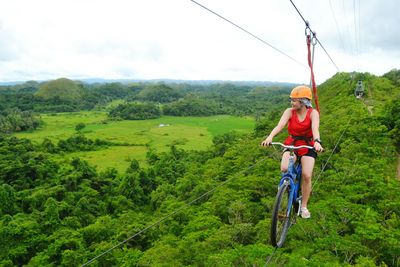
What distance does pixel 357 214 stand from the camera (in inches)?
460

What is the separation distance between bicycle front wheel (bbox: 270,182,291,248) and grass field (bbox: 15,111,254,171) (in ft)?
137

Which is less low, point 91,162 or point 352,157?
point 352,157

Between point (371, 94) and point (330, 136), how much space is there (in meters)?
17.6

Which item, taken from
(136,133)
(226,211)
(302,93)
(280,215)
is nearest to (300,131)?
(302,93)

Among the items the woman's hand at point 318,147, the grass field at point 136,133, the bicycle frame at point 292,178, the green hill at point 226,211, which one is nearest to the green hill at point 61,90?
the grass field at point 136,133

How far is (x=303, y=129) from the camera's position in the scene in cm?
508

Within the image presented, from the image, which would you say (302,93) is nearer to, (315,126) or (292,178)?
(315,126)

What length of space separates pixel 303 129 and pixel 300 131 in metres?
0.05

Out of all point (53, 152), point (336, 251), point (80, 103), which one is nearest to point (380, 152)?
point (336, 251)

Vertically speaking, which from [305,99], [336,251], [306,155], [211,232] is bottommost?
[211,232]

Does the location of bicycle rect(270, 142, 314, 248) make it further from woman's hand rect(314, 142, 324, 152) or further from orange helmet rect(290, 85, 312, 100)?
orange helmet rect(290, 85, 312, 100)

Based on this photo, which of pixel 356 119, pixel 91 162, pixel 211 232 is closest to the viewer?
pixel 211 232

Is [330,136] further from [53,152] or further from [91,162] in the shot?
[53,152]

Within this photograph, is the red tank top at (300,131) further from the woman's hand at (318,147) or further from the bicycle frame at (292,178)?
the woman's hand at (318,147)
